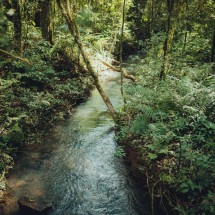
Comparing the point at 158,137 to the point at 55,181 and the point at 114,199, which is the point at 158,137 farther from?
the point at 55,181

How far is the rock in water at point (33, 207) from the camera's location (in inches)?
218

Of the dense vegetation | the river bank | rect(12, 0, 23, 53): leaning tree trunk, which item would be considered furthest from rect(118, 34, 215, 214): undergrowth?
rect(12, 0, 23, 53): leaning tree trunk

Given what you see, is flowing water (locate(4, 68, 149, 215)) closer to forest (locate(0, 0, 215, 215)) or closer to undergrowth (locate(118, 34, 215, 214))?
forest (locate(0, 0, 215, 215))

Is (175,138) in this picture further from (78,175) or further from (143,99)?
(78,175)

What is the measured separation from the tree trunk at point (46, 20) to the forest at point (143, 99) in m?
0.05

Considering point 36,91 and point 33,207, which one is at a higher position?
point 36,91

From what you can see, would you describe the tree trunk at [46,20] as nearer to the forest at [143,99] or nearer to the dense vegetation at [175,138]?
the forest at [143,99]

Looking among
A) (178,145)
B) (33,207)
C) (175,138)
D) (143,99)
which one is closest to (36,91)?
(143,99)

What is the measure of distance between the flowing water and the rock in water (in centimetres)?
16

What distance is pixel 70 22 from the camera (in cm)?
926

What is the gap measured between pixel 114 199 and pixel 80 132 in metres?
3.76

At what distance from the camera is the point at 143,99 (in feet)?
26.3

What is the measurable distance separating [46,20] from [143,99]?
8212 millimetres

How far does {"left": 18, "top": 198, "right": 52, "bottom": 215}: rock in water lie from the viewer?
5.54 meters
